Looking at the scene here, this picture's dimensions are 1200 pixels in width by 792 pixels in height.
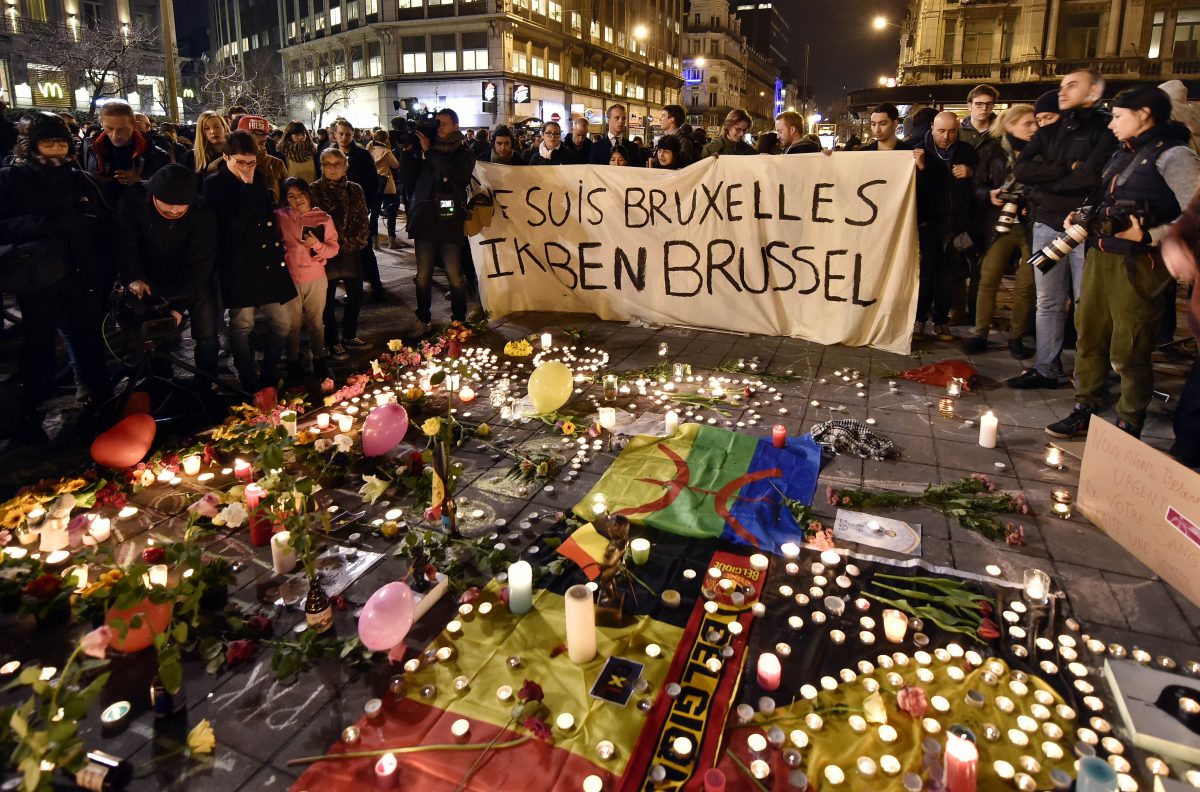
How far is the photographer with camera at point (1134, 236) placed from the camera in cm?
414

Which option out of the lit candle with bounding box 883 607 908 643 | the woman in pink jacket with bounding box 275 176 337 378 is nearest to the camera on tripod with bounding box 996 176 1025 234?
the lit candle with bounding box 883 607 908 643

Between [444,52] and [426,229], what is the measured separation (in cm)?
4194

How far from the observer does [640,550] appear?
11.0 ft

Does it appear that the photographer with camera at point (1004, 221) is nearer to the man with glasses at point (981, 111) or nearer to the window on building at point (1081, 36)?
the man with glasses at point (981, 111)

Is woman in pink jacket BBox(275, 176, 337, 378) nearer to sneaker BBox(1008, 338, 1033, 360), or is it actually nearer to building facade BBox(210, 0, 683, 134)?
sneaker BBox(1008, 338, 1033, 360)

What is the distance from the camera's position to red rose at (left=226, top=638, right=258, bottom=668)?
277 centimetres

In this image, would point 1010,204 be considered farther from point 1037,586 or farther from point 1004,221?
point 1037,586

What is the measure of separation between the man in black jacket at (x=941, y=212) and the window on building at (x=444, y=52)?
4231 cm

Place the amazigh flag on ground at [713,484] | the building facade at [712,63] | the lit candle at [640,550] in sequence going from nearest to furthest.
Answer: the lit candle at [640,550] → the amazigh flag on ground at [713,484] → the building facade at [712,63]

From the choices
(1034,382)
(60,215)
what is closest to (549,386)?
(60,215)

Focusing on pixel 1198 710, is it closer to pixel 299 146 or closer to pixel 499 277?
pixel 499 277

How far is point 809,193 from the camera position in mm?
6719

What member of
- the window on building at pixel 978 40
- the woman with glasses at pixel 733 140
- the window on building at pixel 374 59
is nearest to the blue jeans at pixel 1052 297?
the woman with glasses at pixel 733 140

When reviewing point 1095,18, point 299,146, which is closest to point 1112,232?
point 299,146
